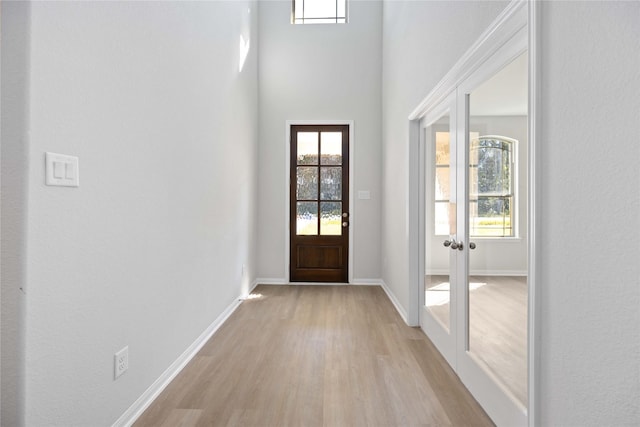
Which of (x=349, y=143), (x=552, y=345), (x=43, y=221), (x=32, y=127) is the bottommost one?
(x=552, y=345)

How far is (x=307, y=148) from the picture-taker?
17.3 feet

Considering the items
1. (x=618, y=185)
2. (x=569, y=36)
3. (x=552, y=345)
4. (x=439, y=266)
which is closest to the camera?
(x=618, y=185)

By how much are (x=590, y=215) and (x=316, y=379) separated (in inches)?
71.9

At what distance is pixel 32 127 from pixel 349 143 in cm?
425

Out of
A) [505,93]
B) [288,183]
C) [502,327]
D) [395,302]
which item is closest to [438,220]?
[502,327]

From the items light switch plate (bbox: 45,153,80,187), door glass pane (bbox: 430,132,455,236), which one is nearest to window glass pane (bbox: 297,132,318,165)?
door glass pane (bbox: 430,132,455,236)

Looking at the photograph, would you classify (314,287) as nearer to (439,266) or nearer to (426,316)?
(426,316)

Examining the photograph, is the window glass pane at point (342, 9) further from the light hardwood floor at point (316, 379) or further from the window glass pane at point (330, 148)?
the light hardwood floor at point (316, 379)

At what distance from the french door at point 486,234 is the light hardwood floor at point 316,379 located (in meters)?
0.23

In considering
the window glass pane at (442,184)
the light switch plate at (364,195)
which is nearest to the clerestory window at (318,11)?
the light switch plate at (364,195)

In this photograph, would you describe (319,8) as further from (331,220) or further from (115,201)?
(115,201)

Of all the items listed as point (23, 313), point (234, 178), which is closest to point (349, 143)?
point (234, 178)

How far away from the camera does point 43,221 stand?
1.31m

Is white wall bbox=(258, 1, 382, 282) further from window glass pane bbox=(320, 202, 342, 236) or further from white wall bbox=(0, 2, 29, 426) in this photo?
white wall bbox=(0, 2, 29, 426)
